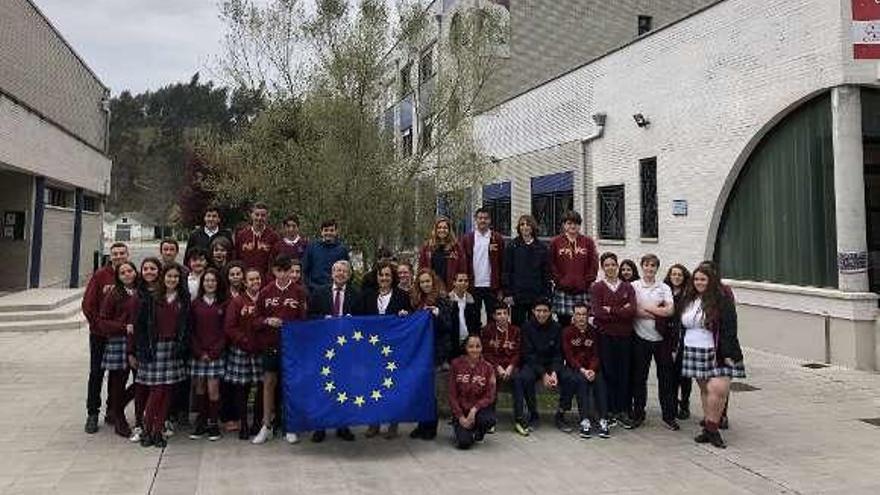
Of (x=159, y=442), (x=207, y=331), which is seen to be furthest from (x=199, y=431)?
(x=207, y=331)

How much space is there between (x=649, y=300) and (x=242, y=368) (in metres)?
4.08

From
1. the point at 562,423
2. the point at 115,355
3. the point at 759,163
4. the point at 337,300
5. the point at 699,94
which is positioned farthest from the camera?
the point at 699,94

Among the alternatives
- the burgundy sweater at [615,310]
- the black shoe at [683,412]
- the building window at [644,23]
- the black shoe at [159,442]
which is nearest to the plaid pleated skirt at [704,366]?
the burgundy sweater at [615,310]

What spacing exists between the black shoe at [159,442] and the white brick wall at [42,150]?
34.3ft

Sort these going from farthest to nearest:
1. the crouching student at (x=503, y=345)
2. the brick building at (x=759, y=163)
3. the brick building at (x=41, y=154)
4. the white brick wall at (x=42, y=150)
Answer: the brick building at (x=41, y=154)
the white brick wall at (x=42, y=150)
the brick building at (x=759, y=163)
the crouching student at (x=503, y=345)

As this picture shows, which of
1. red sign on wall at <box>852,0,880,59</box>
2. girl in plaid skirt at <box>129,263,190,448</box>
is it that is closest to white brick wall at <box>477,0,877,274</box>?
red sign on wall at <box>852,0,880,59</box>

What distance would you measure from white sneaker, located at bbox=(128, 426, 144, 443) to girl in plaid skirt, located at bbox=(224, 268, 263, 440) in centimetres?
90

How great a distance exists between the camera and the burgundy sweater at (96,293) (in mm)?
7070

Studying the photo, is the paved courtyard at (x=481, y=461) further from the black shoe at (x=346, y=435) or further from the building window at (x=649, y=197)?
the building window at (x=649, y=197)

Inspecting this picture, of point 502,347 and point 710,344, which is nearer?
point 710,344

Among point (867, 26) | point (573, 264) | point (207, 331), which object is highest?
point (867, 26)

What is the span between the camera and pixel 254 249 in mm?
8312

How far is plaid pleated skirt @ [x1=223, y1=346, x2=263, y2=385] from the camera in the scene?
7.00 m

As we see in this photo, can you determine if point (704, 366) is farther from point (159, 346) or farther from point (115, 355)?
point (115, 355)
